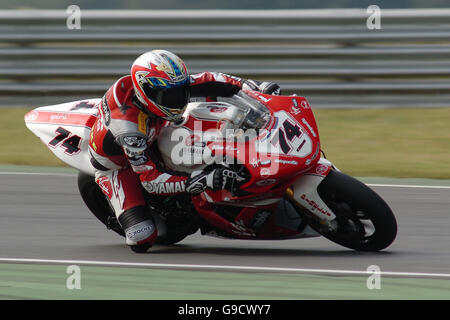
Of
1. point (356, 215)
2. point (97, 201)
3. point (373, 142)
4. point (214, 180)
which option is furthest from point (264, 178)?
point (373, 142)

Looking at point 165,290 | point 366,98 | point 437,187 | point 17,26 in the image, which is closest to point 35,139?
point 17,26

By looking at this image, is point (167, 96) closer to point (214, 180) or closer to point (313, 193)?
point (214, 180)

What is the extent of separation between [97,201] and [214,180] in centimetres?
131

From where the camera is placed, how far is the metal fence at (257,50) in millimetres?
10547

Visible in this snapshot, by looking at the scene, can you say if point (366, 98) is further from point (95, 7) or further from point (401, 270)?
point (401, 270)

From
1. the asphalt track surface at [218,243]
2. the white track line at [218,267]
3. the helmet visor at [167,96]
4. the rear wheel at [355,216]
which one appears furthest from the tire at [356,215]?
the helmet visor at [167,96]

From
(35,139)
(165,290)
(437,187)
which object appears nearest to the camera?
(165,290)

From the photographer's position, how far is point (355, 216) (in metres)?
5.56

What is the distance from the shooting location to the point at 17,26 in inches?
425

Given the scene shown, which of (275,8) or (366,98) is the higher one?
(275,8)

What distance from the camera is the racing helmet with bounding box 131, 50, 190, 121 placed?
5434 millimetres
